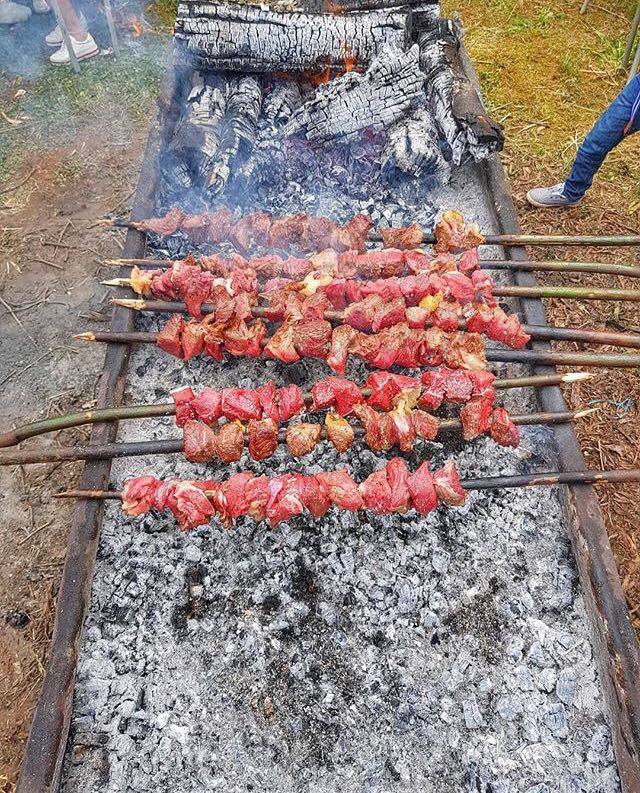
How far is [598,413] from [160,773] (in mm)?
3790

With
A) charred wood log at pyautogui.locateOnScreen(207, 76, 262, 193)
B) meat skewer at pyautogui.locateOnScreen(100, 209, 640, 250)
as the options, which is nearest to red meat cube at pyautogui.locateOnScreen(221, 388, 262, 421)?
meat skewer at pyautogui.locateOnScreen(100, 209, 640, 250)

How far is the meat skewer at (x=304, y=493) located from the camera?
10.2 ft

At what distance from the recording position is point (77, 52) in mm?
7633

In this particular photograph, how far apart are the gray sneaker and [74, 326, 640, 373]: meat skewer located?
9.10 feet

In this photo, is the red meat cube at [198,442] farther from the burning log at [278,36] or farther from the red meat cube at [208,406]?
the burning log at [278,36]

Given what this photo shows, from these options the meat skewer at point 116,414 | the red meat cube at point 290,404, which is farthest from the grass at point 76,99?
the red meat cube at point 290,404

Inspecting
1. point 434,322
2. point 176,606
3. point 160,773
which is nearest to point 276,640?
A: point 176,606

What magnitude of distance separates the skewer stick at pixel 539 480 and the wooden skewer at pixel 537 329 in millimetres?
811

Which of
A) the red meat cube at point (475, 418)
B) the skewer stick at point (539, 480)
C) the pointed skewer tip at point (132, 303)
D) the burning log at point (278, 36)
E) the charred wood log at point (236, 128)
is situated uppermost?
the burning log at point (278, 36)

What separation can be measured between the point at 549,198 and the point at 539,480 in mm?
3747

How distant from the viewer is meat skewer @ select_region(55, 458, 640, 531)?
3094mm

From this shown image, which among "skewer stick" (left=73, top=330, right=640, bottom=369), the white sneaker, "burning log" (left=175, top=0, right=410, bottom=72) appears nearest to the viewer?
"skewer stick" (left=73, top=330, right=640, bottom=369)

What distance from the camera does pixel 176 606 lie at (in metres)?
3.12

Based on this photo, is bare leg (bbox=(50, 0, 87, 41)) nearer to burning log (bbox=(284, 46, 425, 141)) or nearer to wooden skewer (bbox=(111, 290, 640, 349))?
burning log (bbox=(284, 46, 425, 141))
